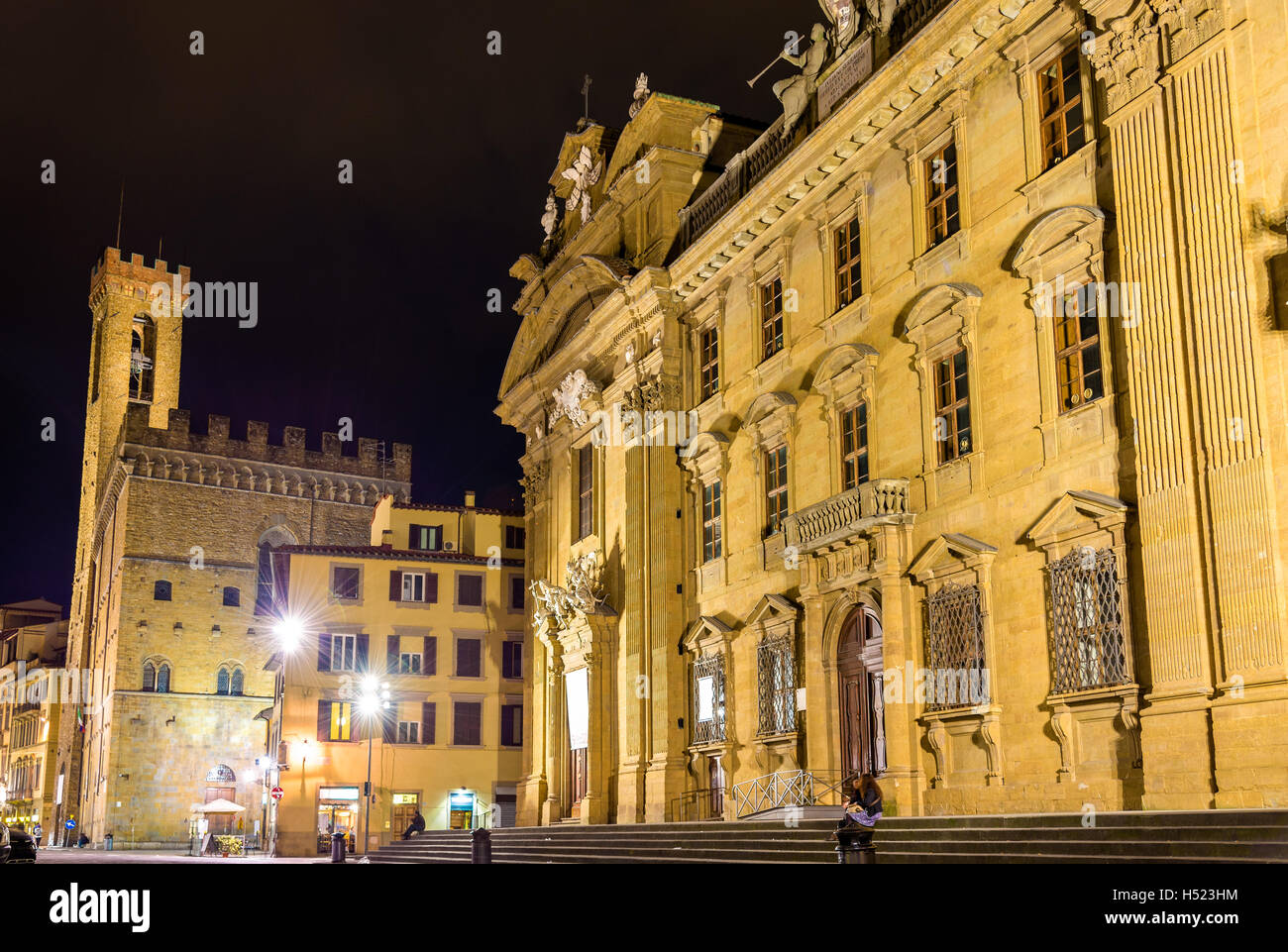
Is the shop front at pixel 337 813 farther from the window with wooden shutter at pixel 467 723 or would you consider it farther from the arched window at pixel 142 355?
the arched window at pixel 142 355

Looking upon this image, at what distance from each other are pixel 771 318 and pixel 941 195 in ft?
22.3

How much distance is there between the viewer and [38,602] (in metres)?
120

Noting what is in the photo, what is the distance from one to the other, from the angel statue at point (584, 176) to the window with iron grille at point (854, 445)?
54.2 ft

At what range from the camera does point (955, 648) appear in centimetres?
2306

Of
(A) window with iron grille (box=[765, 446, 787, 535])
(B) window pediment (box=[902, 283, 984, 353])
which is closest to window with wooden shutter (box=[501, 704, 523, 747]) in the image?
(A) window with iron grille (box=[765, 446, 787, 535])

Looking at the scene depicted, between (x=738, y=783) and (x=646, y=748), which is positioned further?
(x=646, y=748)

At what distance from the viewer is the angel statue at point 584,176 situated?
4162 centimetres

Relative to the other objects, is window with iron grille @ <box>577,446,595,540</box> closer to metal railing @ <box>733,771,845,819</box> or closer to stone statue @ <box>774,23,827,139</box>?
metal railing @ <box>733,771,845,819</box>

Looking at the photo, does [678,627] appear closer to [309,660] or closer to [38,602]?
[309,660]

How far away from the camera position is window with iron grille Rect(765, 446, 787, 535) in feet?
97.8

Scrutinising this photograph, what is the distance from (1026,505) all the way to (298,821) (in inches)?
1340

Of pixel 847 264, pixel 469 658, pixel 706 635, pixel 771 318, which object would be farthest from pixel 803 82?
pixel 469 658

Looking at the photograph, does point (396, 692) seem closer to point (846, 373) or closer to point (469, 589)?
point (469, 589)
